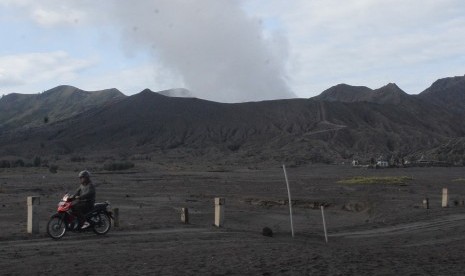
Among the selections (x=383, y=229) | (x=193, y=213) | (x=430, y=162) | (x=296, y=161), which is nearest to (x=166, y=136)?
(x=296, y=161)

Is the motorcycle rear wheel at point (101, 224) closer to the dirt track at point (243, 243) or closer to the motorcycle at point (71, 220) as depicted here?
the motorcycle at point (71, 220)

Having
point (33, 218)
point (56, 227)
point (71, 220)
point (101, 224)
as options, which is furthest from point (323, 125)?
point (56, 227)

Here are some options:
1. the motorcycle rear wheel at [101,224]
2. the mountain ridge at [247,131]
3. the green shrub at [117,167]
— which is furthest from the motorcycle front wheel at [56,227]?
the mountain ridge at [247,131]

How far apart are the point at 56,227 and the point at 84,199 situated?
1043 mm

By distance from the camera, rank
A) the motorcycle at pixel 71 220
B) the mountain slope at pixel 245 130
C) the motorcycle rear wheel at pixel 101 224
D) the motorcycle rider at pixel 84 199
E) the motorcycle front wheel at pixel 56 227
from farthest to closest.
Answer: the mountain slope at pixel 245 130, the motorcycle rear wheel at pixel 101 224, the motorcycle rider at pixel 84 199, the motorcycle at pixel 71 220, the motorcycle front wheel at pixel 56 227

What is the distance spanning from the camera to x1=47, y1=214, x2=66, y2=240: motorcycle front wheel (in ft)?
58.5

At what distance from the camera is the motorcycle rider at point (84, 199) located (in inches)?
728

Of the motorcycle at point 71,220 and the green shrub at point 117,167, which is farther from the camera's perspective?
the green shrub at point 117,167

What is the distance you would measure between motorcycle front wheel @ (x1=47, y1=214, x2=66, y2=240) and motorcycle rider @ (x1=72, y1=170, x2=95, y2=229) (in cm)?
48

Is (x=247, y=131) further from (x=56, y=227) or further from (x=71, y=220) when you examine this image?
(x=56, y=227)

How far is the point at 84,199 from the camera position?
61.0ft

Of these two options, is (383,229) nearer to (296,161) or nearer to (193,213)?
(193,213)

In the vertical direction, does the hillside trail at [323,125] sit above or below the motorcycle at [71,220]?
above

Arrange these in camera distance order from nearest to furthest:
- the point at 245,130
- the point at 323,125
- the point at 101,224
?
1. the point at 101,224
2. the point at 323,125
3. the point at 245,130
